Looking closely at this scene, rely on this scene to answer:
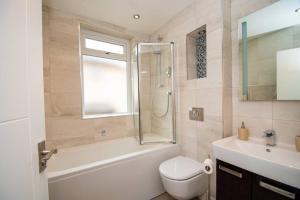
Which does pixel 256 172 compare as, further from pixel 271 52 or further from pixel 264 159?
pixel 271 52

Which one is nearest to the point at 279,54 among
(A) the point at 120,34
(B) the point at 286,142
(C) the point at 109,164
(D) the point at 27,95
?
(B) the point at 286,142

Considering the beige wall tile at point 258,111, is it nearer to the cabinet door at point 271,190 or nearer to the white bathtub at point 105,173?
the cabinet door at point 271,190

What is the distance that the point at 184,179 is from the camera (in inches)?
57.6

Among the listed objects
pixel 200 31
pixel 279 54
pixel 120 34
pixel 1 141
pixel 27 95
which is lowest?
pixel 1 141

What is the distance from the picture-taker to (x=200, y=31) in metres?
1.90

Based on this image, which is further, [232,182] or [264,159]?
[232,182]

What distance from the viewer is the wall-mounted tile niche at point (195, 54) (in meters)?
1.93

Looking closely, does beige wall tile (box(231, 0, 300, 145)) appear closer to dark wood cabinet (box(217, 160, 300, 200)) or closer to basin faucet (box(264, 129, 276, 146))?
basin faucet (box(264, 129, 276, 146))

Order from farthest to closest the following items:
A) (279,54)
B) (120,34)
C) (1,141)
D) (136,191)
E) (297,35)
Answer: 1. (120,34)
2. (136,191)
3. (279,54)
4. (297,35)
5. (1,141)

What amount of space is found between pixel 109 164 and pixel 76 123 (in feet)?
3.06

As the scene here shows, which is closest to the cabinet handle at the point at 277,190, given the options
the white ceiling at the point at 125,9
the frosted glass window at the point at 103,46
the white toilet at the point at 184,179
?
the white toilet at the point at 184,179

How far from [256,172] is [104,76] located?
239 centimetres

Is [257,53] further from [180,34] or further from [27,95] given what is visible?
[27,95]

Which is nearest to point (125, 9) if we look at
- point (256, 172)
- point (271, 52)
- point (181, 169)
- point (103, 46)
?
point (103, 46)
